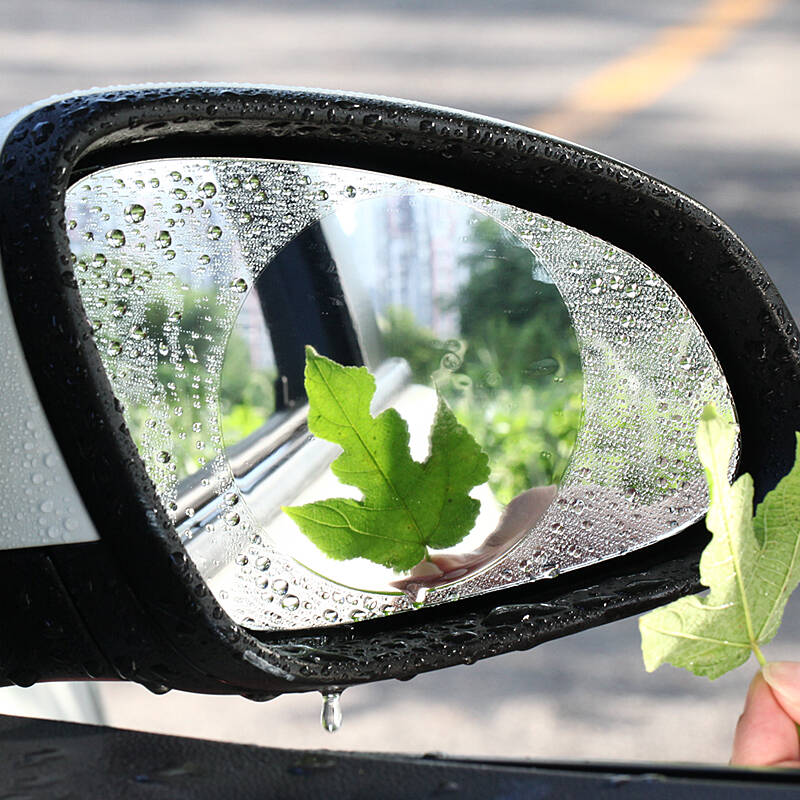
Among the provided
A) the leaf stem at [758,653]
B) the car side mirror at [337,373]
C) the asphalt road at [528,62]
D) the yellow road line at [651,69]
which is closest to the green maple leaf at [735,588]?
the leaf stem at [758,653]

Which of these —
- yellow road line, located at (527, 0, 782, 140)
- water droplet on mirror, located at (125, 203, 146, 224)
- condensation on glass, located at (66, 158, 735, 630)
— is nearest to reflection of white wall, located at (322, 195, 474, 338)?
condensation on glass, located at (66, 158, 735, 630)

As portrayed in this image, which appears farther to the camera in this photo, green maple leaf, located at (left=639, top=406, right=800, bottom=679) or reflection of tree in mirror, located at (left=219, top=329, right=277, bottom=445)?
reflection of tree in mirror, located at (left=219, top=329, right=277, bottom=445)

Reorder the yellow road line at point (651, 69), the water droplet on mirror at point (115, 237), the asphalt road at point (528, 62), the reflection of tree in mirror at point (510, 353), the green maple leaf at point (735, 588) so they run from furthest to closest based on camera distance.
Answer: the yellow road line at point (651, 69) → the asphalt road at point (528, 62) → the reflection of tree in mirror at point (510, 353) → the water droplet on mirror at point (115, 237) → the green maple leaf at point (735, 588)

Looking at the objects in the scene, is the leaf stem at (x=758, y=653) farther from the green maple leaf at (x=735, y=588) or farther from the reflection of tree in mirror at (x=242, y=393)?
the reflection of tree in mirror at (x=242, y=393)

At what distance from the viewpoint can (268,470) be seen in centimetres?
54

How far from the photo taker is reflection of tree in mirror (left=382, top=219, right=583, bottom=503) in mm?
568

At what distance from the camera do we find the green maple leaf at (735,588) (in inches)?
12.8

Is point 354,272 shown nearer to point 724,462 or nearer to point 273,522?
point 273,522

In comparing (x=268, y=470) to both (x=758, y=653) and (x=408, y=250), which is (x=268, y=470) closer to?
(x=408, y=250)

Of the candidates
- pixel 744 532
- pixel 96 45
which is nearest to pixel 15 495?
pixel 744 532

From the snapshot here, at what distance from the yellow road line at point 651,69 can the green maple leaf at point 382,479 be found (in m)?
3.35

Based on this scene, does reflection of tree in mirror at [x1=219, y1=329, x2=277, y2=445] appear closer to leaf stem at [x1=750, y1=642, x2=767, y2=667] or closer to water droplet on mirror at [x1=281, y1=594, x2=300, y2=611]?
water droplet on mirror at [x1=281, y1=594, x2=300, y2=611]

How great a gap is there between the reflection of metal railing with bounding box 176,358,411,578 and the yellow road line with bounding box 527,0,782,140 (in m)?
3.34

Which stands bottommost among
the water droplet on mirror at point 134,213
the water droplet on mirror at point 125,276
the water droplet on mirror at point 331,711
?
the water droplet on mirror at point 331,711
